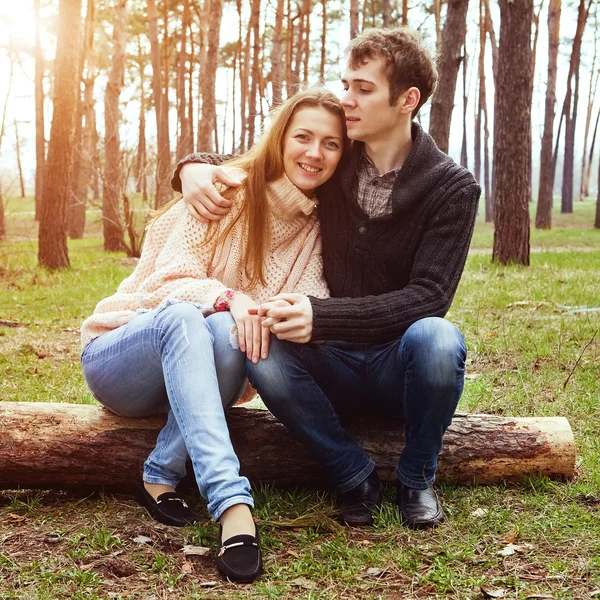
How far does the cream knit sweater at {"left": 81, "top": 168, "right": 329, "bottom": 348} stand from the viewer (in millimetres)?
2738

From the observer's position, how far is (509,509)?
2.68 metres

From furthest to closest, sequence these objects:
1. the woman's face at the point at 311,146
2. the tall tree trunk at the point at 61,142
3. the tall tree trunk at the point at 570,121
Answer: the tall tree trunk at the point at 570,121 < the tall tree trunk at the point at 61,142 < the woman's face at the point at 311,146

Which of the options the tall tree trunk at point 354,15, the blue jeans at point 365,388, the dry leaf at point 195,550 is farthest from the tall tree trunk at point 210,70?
the dry leaf at point 195,550

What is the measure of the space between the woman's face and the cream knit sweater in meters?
0.06

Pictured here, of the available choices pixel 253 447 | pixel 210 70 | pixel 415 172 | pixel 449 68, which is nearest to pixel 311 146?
pixel 415 172

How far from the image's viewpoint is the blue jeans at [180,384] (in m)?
2.32

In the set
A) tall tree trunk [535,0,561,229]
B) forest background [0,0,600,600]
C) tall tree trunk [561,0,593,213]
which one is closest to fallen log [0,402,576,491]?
forest background [0,0,600,600]

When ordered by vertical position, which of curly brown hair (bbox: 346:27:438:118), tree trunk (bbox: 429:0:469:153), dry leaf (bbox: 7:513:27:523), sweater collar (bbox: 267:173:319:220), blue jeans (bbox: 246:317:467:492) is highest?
tree trunk (bbox: 429:0:469:153)

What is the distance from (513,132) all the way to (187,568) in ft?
27.4

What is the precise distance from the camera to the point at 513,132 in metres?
9.41

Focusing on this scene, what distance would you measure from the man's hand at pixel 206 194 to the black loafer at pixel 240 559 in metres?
1.22

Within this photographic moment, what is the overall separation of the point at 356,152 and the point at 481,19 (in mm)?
24449

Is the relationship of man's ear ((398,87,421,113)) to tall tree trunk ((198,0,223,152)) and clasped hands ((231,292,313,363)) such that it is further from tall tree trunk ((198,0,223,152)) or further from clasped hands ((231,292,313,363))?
tall tree trunk ((198,0,223,152))

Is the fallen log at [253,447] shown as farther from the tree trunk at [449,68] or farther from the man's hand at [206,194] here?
the tree trunk at [449,68]
